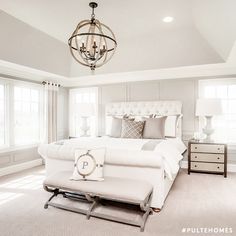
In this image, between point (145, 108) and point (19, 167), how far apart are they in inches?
127

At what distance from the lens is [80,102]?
19.8 feet

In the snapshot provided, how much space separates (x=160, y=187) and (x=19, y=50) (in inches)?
132

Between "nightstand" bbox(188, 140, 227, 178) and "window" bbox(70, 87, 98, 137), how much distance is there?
271 cm

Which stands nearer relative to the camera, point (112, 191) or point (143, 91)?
point (112, 191)

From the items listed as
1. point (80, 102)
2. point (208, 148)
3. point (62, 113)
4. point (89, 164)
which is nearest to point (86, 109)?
point (80, 102)

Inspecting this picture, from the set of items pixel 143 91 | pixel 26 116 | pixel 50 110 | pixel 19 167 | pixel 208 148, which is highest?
pixel 143 91

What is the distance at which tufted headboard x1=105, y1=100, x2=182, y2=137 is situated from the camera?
190 inches

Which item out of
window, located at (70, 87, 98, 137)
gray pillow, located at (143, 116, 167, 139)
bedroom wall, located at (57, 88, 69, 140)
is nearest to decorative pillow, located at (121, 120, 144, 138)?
gray pillow, located at (143, 116, 167, 139)

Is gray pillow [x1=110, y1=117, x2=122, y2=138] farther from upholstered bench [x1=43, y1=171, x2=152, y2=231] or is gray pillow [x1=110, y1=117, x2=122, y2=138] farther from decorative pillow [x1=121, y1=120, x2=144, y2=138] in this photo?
upholstered bench [x1=43, y1=171, x2=152, y2=231]

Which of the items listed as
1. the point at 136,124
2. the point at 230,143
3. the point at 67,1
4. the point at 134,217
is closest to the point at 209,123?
the point at 230,143

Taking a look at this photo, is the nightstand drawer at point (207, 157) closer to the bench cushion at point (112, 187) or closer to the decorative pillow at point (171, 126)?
the decorative pillow at point (171, 126)

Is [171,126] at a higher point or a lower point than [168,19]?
lower

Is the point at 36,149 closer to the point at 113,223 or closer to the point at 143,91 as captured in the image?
the point at 143,91

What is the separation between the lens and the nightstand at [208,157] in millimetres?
4102
